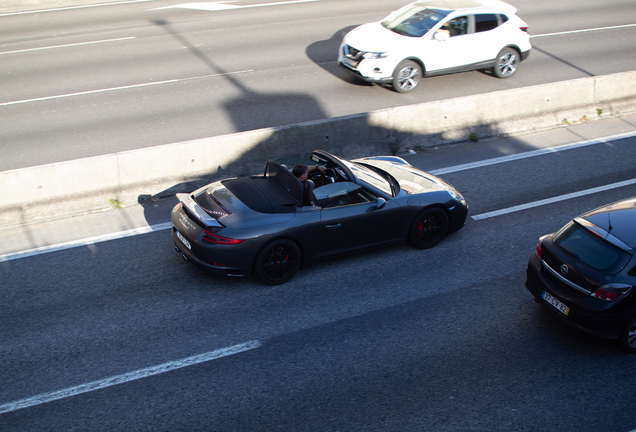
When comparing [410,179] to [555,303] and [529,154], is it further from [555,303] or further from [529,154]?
[529,154]

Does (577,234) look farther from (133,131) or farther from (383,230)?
(133,131)

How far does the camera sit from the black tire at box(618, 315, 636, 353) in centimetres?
567

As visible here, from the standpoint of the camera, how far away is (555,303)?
19.7ft

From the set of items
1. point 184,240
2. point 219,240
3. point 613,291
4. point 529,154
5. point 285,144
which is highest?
point 285,144

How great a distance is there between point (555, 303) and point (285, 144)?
18.6 feet

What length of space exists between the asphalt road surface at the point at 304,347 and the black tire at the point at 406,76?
19.2 feet

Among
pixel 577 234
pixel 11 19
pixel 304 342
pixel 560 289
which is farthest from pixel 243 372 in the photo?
pixel 11 19

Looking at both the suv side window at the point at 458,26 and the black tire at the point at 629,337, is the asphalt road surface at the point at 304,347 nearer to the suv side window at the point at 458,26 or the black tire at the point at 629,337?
the black tire at the point at 629,337

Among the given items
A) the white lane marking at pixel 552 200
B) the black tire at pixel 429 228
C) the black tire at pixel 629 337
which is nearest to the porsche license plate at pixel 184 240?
the black tire at pixel 429 228

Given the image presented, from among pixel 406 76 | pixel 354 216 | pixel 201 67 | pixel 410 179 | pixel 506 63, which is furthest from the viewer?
pixel 201 67

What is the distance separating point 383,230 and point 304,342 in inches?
87.1

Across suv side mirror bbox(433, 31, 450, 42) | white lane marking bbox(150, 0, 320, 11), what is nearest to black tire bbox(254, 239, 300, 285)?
suv side mirror bbox(433, 31, 450, 42)

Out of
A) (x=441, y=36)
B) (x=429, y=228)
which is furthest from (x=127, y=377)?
(x=441, y=36)

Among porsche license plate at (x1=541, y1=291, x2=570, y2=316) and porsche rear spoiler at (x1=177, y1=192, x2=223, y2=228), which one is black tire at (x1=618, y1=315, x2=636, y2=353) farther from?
porsche rear spoiler at (x1=177, y1=192, x2=223, y2=228)
